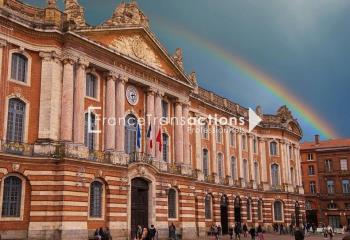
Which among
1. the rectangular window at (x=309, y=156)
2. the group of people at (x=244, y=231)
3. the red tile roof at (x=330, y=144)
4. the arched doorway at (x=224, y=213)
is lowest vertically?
the group of people at (x=244, y=231)

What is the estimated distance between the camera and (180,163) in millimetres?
42938

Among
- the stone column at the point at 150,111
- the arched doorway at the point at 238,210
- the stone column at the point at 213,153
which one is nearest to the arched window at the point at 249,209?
the arched doorway at the point at 238,210

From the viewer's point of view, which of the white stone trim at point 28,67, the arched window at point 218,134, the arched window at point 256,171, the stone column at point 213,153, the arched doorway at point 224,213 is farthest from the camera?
the arched window at point 256,171

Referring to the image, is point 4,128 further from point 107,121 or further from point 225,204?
point 225,204

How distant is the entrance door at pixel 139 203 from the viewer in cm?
3684

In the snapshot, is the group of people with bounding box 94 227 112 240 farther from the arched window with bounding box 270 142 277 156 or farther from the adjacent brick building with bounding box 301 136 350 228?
the adjacent brick building with bounding box 301 136 350 228

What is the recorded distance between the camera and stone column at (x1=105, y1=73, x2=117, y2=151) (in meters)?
35.7

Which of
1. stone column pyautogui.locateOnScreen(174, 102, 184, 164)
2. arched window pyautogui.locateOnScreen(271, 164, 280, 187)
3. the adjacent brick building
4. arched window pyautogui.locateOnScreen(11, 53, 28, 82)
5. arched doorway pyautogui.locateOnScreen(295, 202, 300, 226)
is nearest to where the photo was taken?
arched window pyautogui.locateOnScreen(11, 53, 28, 82)

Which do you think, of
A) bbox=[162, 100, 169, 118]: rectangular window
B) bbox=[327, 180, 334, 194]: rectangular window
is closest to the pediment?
bbox=[162, 100, 169, 118]: rectangular window

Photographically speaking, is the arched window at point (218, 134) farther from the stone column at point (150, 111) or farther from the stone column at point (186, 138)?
the stone column at point (150, 111)

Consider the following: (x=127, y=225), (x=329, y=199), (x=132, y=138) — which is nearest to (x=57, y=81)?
(x=132, y=138)

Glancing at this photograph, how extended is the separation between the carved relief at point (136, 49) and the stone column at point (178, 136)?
464 cm

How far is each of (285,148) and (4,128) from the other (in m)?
43.9

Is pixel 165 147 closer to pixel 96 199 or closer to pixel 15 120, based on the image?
pixel 96 199
